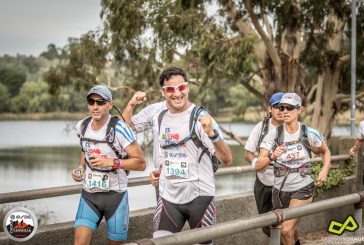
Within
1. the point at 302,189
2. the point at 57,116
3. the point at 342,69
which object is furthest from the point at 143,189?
the point at 57,116

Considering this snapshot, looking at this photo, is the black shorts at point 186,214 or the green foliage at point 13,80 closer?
the black shorts at point 186,214

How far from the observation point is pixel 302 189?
602 centimetres

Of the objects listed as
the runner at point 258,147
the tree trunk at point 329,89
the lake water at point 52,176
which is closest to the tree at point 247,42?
the tree trunk at point 329,89

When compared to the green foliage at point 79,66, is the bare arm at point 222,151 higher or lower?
lower

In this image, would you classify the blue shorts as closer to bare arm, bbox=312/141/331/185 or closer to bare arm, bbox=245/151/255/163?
bare arm, bbox=245/151/255/163

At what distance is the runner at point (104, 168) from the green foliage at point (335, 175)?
464 centimetres

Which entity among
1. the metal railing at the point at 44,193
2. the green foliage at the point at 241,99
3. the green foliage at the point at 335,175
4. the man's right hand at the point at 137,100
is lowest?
the green foliage at the point at 241,99

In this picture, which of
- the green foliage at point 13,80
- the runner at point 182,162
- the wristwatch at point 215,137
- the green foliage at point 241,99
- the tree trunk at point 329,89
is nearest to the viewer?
the wristwatch at point 215,137

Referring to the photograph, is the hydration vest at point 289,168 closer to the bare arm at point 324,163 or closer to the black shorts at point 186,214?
the bare arm at point 324,163

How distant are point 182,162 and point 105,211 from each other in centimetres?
82

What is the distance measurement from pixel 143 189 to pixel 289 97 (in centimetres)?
3652

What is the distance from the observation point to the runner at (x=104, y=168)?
4.89 metres

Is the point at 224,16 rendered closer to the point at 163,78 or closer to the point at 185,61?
the point at 185,61

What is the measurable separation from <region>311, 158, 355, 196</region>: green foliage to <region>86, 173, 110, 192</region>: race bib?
478cm
